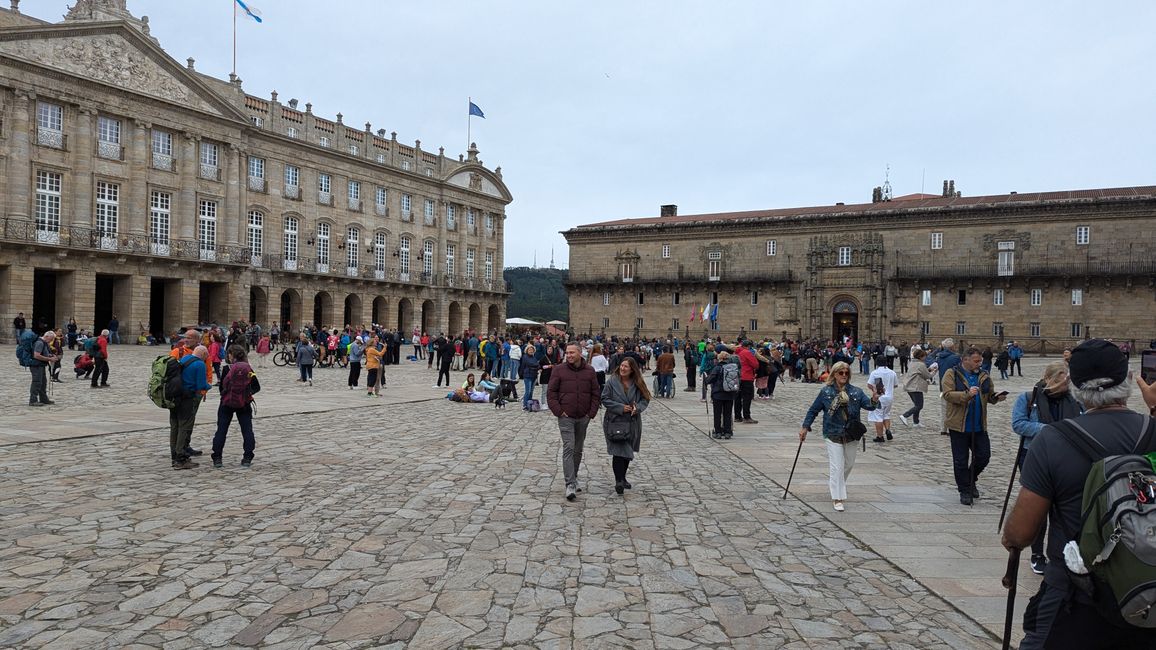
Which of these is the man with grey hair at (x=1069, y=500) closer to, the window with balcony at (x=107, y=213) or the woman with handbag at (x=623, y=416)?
the woman with handbag at (x=623, y=416)

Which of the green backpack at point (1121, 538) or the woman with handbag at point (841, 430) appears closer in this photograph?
the green backpack at point (1121, 538)

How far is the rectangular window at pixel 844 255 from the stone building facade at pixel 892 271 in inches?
3.4

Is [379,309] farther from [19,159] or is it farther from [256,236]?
[19,159]

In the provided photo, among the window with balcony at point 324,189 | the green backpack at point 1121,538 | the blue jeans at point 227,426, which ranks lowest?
the blue jeans at point 227,426

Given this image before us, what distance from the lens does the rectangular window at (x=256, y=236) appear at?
132ft

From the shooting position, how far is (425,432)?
11.6 m

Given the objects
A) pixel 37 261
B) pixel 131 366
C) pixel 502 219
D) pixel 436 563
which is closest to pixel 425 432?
pixel 436 563

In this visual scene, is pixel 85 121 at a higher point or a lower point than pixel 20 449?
higher

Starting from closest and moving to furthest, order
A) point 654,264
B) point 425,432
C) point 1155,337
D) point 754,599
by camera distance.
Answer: point 754,599 < point 425,432 < point 1155,337 < point 654,264

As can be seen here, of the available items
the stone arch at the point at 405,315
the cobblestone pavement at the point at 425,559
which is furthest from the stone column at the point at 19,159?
the cobblestone pavement at the point at 425,559

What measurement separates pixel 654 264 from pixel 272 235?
84.9 feet

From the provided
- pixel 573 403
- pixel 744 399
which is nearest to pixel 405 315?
pixel 744 399

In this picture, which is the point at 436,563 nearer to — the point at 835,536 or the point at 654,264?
the point at 835,536

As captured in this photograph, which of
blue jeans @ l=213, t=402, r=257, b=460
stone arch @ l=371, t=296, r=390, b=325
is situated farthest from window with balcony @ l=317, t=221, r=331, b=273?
blue jeans @ l=213, t=402, r=257, b=460
